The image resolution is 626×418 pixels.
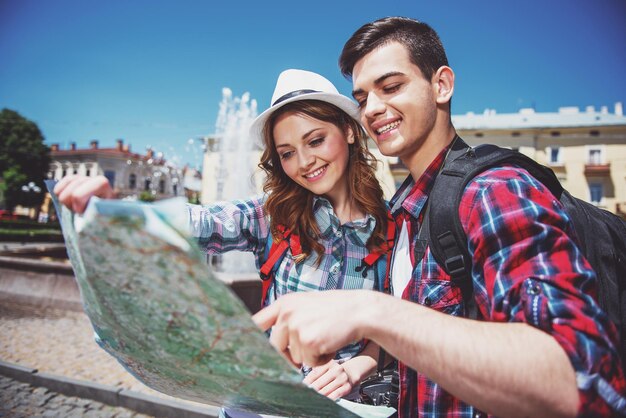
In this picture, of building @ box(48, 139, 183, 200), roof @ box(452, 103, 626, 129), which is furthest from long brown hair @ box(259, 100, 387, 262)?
building @ box(48, 139, 183, 200)

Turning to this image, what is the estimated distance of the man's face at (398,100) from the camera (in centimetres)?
151

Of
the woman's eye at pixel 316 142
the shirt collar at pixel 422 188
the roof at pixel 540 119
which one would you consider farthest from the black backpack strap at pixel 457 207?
the roof at pixel 540 119

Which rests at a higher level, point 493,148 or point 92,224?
point 493,148

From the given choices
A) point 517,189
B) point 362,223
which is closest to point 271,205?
point 362,223

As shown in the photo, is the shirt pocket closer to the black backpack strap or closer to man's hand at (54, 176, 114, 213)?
the black backpack strap

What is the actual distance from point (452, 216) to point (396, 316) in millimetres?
444

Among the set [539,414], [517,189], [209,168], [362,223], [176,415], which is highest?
[209,168]

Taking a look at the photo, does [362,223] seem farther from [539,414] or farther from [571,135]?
[571,135]

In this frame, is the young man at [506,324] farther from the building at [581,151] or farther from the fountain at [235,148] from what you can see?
the building at [581,151]

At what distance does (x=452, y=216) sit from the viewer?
105 cm

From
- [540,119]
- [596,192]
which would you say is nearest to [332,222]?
[596,192]

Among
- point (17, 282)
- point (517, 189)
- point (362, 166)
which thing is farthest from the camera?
point (17, 282)

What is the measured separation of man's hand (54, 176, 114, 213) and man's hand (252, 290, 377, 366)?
1.50ft

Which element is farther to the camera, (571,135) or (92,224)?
(571,135)
